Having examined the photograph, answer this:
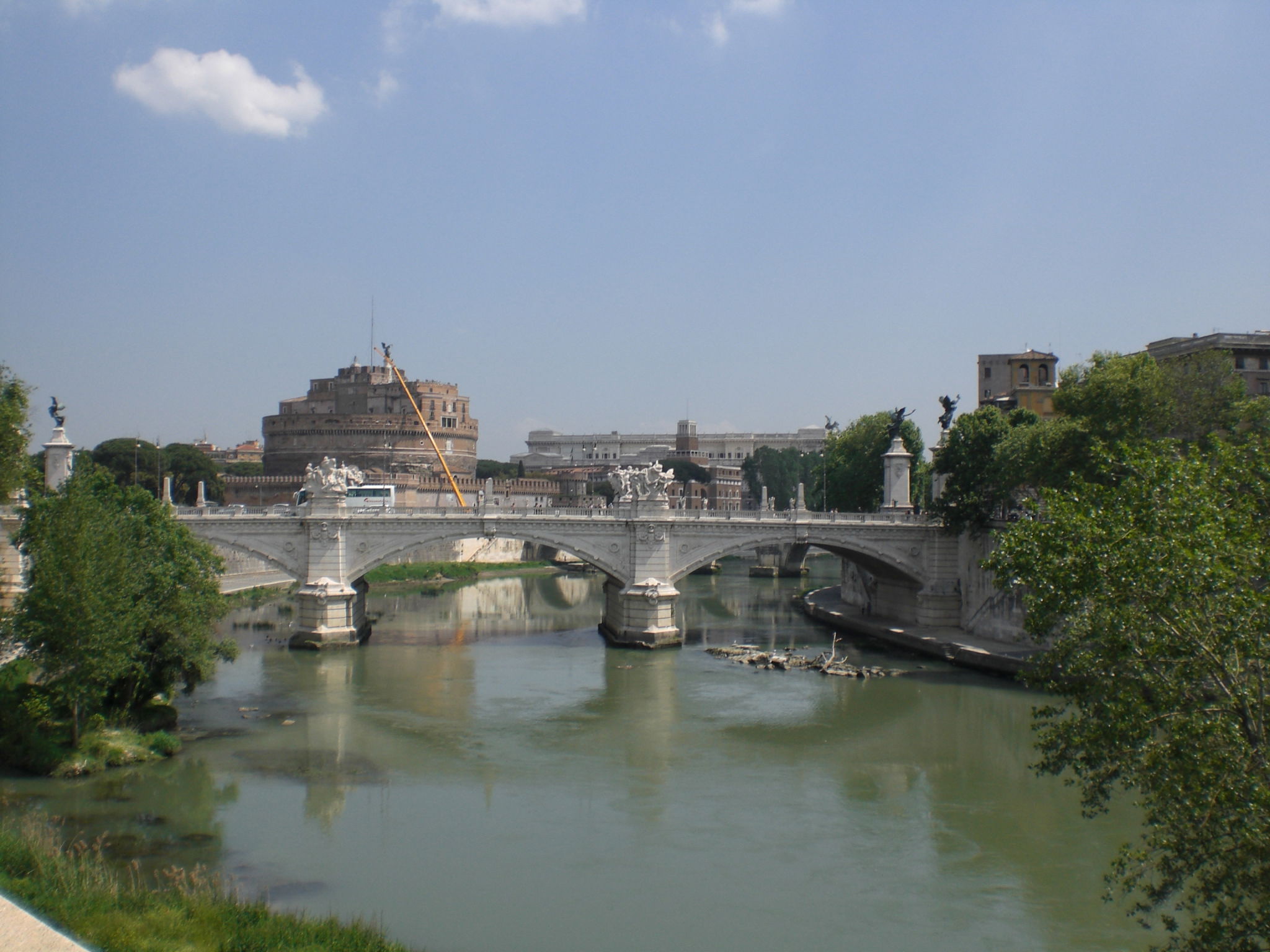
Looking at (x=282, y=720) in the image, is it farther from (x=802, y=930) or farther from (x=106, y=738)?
(x=802, y=930)

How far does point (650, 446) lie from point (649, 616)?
10747 centimetres

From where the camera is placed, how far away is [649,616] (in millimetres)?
33594

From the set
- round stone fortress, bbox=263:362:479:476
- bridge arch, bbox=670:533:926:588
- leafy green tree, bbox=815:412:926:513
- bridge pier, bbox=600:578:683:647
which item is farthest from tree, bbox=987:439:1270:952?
round stone fortress, bbox=263:362:479:476

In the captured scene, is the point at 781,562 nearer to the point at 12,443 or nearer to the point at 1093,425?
the point at 1093,425

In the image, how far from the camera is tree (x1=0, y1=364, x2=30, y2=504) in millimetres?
24312

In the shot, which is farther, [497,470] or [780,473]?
[497,470]

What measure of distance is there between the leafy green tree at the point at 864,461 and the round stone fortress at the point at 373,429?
1383 inches

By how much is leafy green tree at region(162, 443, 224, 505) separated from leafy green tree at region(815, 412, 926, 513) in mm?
36369

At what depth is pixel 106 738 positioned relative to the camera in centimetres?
1969

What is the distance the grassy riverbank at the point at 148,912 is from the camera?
10.9 meters

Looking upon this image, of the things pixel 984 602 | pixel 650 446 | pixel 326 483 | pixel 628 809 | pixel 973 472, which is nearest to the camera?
pixel 628 809

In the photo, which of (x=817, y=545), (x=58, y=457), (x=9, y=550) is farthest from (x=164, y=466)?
(x=817, y=545)

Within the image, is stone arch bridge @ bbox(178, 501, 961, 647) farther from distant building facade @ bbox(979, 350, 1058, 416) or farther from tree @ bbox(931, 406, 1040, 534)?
distant building facade @ bbox(979, 350, 1058, 416)

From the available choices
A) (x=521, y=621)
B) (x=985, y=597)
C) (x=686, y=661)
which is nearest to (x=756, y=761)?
(x=686, y=661)
